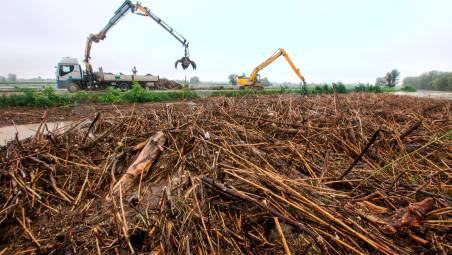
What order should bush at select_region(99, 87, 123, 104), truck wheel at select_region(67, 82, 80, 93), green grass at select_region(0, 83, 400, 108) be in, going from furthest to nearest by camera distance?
truck wheel at select_region(67, 82, 80, 93) → bush at select_region(99, 87, 123, 104) → green grass at select_region(0, 83, 400, 108)

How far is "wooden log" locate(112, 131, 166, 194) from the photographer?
2193 mm

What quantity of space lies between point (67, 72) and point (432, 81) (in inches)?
2621

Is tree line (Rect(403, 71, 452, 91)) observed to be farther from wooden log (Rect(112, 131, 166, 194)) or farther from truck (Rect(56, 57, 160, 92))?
wooden log (Rect(112, 131, 166, 194))

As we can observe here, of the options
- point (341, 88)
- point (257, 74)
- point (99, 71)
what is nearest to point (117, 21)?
point (99, 71)

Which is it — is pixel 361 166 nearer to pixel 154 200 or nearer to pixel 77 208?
pixel 154 200

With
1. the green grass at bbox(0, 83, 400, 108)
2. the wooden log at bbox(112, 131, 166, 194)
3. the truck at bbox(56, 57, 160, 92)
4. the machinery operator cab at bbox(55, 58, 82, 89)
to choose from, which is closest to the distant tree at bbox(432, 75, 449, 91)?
the green grass at bbox(0, 83, 400, 108)

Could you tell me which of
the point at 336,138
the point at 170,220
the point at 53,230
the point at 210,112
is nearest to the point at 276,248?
the point at 170,220

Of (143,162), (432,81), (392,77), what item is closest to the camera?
(143,162)

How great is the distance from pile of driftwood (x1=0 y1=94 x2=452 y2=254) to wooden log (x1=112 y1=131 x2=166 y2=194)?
0.04ft

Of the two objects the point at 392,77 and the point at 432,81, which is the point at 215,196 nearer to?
the point at 392,77

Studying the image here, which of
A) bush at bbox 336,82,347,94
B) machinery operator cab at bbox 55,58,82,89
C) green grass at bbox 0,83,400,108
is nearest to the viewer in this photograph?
green grass at bbox 0,83,400,108

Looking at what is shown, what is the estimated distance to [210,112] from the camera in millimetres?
4176

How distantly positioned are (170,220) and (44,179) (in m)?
1.77

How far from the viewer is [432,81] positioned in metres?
50.8
